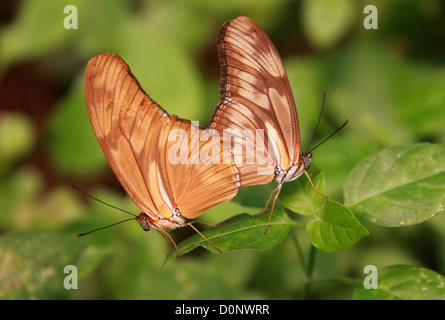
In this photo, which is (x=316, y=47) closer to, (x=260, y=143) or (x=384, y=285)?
(x=260, y=143)

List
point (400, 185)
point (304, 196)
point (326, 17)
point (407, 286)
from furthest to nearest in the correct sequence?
point (326, 17)
point (304, 196)
point (400, 185)
point (407, 286)

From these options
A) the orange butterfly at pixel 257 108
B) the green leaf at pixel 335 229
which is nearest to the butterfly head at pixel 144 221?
the orange butterfly at pixel 257 108

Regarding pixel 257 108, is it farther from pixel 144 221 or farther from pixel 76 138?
pixel 76 138

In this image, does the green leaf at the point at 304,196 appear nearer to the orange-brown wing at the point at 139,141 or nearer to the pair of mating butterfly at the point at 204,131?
the pair of mating butterfly at the point at 204,131

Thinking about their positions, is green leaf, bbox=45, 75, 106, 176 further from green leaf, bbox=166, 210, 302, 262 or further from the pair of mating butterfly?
green leaf, bbox=166, 210, 302, 262

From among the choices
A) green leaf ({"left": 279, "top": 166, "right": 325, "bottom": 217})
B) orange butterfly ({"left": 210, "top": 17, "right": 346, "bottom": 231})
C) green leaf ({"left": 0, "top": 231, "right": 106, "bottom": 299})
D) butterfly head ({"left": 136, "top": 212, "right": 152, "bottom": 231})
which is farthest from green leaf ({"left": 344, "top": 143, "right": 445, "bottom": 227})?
green leaf ({"left": 0, "top": 231, "right": 106, "bottom": 299})

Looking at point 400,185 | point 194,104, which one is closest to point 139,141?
point 400,185
